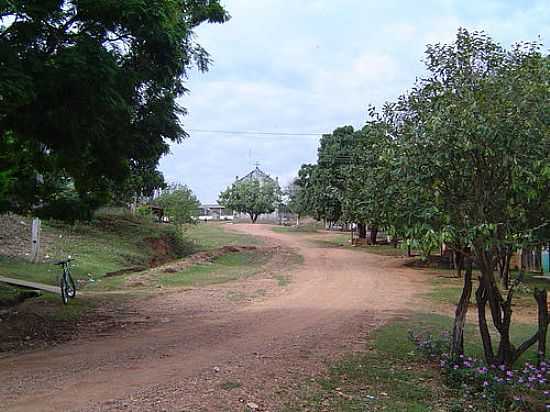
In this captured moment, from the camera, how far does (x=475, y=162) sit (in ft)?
22.9

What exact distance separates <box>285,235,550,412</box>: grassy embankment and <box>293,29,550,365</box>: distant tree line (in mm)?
837

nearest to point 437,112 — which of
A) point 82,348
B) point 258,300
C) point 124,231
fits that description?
point 82,348

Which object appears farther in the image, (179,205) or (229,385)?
(179,205)

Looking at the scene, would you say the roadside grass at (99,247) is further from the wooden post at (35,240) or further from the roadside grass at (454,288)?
the roadside grass at (454,288)

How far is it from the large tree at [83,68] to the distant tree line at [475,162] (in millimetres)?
3959

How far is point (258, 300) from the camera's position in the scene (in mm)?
16156

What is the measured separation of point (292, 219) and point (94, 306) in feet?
269

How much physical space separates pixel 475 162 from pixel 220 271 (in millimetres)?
19098

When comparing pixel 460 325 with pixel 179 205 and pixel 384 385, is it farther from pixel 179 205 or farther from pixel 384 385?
pixel 179 205

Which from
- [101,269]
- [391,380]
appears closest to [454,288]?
Result: [101,269]

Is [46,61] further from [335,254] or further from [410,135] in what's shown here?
[335,254]

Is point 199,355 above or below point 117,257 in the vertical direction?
below

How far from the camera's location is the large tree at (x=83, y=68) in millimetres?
8000

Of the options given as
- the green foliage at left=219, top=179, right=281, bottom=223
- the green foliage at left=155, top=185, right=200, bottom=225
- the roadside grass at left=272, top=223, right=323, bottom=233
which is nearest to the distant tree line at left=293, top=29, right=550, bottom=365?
the green foliage at left=155, top=185, right=200, bottom=225
